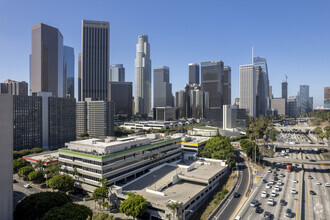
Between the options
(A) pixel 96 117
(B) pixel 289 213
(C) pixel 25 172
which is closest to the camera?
(B) pixel 289 213

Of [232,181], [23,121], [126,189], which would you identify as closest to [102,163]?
[126,189]

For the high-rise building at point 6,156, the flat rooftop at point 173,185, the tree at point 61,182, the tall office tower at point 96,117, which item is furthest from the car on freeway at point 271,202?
the tall office tower at point 96,117

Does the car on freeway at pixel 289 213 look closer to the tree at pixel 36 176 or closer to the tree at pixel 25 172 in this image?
the tree at pixel 36 176

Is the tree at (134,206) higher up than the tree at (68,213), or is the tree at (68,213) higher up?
the tree at (68,213)

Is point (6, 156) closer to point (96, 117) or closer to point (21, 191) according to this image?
point (21, 191)

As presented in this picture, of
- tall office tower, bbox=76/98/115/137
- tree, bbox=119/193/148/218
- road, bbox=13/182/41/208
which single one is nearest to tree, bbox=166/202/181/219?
tree, bbox=119/193/148/218

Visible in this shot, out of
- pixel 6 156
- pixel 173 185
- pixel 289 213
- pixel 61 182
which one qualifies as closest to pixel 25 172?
pixel 61 182

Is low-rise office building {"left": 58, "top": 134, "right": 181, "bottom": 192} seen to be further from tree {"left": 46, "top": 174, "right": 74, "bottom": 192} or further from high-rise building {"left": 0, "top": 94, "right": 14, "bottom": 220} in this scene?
high-rise building {"left": 0, "top": 94, "right": 14, "bottom": 220}
